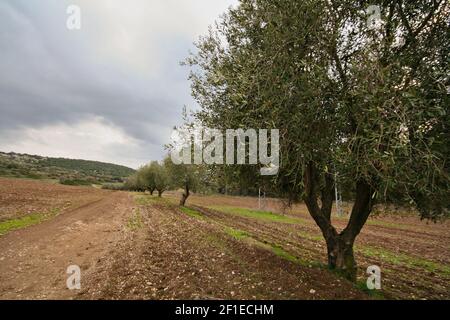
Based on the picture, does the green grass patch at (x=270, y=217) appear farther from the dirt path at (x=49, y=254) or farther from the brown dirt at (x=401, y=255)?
the dirt path at (x=49, y=254)

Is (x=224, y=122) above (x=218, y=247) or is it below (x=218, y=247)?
above

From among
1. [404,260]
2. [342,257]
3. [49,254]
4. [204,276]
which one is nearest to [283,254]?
[342,257]

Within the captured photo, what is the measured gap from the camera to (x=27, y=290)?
10188 millimetres

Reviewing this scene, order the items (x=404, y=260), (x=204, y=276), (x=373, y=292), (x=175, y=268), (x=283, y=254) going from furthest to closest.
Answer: (x=404, y=260) → (x=283, y=254) → (x=175, y=268) → (x=204, y=276) → (x=373, y=292)

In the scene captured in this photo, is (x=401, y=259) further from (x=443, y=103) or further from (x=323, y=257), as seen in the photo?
(x=443, y=103)

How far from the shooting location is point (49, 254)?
14.7 meters

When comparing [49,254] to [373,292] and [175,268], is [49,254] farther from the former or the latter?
[373,292]

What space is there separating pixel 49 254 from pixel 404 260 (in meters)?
20.3

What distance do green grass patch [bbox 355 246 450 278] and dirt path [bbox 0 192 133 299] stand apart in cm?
1659

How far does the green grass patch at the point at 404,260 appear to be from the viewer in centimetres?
1689

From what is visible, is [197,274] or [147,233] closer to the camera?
[197,274]

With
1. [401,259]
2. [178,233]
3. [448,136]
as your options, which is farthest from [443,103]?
[178,233]

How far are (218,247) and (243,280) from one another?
20.7 ft

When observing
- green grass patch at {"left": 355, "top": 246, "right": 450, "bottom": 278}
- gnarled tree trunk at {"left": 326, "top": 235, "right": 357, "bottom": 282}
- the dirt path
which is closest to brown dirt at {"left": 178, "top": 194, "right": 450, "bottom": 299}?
green grass patch at {"left": 355, "top": 246, "right": 450, "bottom": 278}
